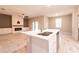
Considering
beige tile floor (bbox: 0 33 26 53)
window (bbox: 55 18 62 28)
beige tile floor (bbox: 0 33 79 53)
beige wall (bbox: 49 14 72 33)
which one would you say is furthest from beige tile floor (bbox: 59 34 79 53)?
window (bbox: 55 18 62 28)

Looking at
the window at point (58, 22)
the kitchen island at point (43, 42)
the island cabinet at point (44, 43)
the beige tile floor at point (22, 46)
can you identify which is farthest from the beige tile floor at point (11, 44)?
the window at point (58, 22)

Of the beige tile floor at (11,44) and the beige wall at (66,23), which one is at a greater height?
the beige wall at (66,23)

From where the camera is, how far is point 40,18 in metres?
9.38

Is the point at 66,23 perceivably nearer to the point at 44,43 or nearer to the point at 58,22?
the point at 58,22

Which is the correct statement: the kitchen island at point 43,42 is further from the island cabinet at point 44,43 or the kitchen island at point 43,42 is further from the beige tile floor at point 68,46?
the beige tile floor at point 68,46

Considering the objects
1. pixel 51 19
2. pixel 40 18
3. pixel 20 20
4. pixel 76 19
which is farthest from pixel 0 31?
pixel 76 19

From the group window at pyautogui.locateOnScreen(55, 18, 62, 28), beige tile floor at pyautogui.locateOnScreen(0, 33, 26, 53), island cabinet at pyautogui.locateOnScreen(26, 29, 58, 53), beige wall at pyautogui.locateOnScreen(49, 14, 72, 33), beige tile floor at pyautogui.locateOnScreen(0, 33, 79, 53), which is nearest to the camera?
island cabinet at pyautogui.locateOnScreen(26, 29, 58, 53)

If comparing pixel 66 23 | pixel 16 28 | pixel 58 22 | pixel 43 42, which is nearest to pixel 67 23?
pixel 66 23

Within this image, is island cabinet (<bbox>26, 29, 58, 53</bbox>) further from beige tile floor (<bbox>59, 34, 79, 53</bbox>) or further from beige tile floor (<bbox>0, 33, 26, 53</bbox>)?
beige tile floor (<bbox>0, 33, 26, 53</bbox>)

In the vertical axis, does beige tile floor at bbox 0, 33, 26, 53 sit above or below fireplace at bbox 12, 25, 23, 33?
below

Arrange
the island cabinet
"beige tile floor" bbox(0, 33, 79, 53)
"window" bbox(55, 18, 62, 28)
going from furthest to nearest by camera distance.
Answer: "window" bbox(55, 18, 62, 28), "beige tile floor" bbox(0, 33, 79, 53), the island cabinet

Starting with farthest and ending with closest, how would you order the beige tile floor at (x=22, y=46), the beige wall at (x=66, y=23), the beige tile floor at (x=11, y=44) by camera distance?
the beige wall at (x=66, y=23), the beige tile floor at (x=11, y=44), the beige tile floor at (x=22, y=46)
